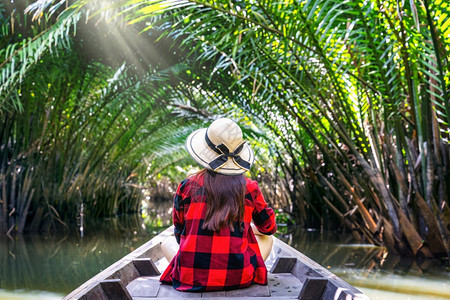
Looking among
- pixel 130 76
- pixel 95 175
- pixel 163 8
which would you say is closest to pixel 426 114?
pixel 163 8

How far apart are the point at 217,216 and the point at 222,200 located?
0.09m

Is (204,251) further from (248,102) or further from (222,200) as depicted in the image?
(248,102)

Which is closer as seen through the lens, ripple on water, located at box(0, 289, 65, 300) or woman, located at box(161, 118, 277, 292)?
woman, located at box(161, 118, 277, 292)

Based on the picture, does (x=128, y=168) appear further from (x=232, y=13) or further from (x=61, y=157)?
(x=232, y=13)

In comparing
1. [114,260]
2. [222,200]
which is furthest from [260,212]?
[114,260]

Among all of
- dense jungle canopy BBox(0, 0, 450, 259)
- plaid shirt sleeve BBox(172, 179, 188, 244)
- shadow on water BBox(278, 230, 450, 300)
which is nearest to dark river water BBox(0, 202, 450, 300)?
shadow on water BBox(278, 230, 450, 300)

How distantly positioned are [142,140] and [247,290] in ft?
33.1

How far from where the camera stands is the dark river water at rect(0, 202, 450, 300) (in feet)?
14.9

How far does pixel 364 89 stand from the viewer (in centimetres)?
599

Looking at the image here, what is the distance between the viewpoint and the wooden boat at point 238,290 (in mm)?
2726

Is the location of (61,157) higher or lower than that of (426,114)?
lower

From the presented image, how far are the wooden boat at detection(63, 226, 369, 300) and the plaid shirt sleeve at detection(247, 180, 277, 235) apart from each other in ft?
1.09

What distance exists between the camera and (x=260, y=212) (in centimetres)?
317

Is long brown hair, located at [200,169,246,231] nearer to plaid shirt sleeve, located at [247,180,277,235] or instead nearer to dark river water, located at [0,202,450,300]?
plaid shirt sleeve, located at [247,180,277,235]
